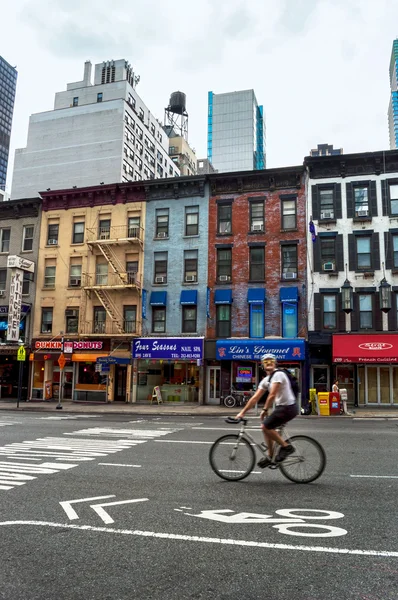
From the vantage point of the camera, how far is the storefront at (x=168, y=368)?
28594 millimetres

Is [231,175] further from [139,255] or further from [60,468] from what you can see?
[60,468]

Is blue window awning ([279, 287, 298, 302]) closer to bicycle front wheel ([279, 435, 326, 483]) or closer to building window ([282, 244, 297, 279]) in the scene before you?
building window ([282, 244, 297, 279])

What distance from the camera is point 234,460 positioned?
23.4 feet

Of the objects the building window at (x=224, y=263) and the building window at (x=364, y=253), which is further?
the building window at (x=224, y=263)

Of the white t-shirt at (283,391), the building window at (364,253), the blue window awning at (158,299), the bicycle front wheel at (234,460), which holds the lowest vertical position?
the bicycle front wheel at (234,460)

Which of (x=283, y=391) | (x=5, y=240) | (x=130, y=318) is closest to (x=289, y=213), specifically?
(x=130, y=318)

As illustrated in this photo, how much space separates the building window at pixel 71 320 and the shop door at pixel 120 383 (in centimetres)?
415

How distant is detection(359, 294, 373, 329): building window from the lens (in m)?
26.8

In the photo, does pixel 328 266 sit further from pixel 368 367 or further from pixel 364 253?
pixel 368 367

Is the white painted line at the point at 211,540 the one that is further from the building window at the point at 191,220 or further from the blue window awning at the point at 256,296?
the building window at the point at 191,220

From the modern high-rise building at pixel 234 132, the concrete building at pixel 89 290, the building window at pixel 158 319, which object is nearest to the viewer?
the building window at pixel 158 319

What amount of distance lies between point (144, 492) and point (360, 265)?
2401cm

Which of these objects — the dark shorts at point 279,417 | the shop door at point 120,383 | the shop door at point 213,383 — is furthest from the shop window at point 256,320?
the dark shorts at point 279,417

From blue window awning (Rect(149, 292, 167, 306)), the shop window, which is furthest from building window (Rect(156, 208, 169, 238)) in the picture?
the shop window
